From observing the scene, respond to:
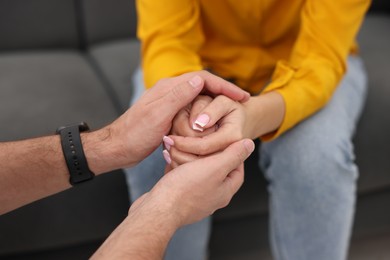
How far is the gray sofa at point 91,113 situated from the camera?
97 cm

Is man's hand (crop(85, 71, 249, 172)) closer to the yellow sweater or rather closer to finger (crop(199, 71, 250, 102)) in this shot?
finger (crop(199, 71, 250, 102))

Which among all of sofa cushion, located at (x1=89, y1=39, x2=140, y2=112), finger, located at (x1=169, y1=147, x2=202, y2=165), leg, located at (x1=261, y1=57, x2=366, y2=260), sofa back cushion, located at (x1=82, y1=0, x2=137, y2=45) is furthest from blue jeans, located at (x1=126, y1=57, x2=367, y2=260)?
sofa back cushion, located at (x1=82, y1=0, x2=137, y2=45)

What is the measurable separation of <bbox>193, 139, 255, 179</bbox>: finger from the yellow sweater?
0.15m

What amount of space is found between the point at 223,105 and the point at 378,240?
0.84 metres

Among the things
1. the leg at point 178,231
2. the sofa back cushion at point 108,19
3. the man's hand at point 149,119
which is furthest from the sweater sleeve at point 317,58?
the sofa back cushion at point 108,19

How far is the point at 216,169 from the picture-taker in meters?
0.69

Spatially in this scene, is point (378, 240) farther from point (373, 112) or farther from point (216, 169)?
point (216, 169)

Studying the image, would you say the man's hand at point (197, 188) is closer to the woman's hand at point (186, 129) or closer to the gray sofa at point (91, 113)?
the woman's hand at point (186, 129)

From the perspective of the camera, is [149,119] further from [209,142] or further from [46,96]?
[46,96]

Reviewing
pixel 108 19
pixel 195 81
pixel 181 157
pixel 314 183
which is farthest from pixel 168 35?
pixel 108 19

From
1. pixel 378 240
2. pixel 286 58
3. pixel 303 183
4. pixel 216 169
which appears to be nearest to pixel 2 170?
pixel 216 169

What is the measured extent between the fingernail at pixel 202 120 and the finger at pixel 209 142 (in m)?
0.02

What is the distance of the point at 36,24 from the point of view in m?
1.47

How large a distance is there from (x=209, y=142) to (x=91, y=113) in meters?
0.42
